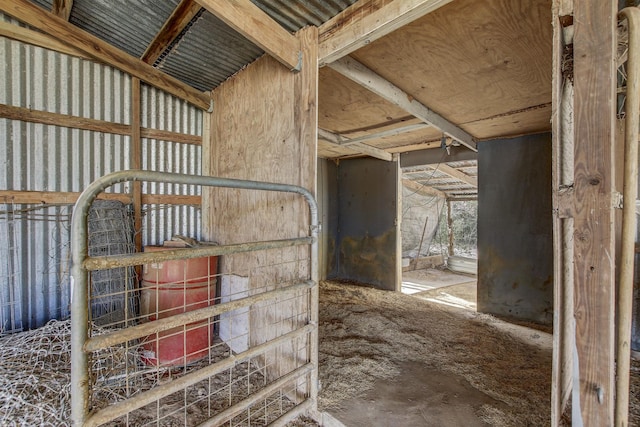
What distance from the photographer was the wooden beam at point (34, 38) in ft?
6.43

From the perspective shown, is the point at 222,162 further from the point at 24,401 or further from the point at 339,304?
the point at 339,304

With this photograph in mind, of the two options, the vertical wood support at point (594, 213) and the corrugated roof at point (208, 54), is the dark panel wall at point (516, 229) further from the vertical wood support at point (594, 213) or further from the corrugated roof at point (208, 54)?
the corrugated roof at point (208, 54)

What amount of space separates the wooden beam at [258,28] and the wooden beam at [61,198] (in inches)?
68.8

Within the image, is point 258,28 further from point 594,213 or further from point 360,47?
point 594,213

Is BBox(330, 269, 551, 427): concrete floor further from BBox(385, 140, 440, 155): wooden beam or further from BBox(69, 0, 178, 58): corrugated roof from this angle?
BBox(385, 140, 440, 155): wooden beam

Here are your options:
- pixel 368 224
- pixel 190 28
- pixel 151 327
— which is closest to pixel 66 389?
pixel 151 327

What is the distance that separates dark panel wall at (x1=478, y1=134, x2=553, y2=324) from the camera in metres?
3.10

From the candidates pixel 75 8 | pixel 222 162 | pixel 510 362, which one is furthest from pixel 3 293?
pixel 510 362

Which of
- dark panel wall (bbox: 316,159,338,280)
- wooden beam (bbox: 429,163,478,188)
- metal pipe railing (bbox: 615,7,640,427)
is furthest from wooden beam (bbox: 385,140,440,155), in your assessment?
metal pipe railing (bbox: 615,7,640,427)

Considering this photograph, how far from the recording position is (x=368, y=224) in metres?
5.02

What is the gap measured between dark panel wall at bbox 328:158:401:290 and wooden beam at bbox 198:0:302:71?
3287 mm

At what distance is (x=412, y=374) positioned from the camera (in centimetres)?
202

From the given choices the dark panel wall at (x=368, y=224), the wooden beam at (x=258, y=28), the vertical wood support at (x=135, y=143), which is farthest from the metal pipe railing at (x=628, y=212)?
the dark panel wall at (x=368, y=224)

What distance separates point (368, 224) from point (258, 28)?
388cm
